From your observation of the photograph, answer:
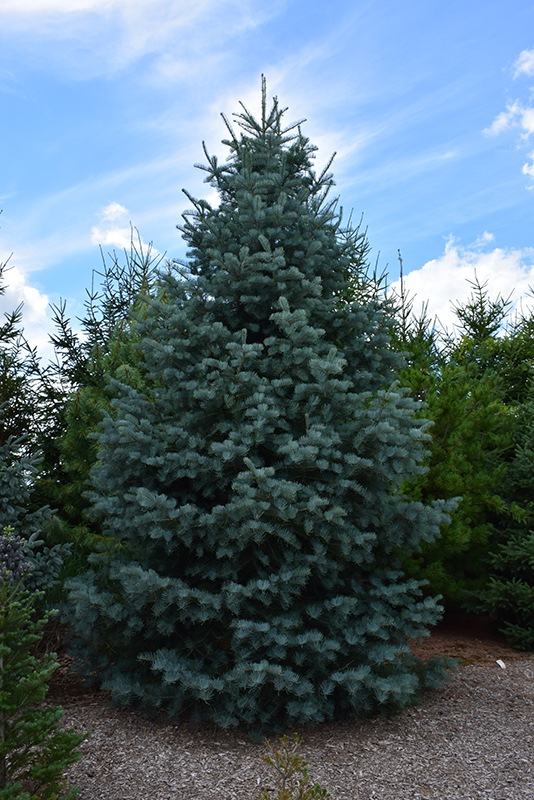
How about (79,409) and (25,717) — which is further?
(79,409)

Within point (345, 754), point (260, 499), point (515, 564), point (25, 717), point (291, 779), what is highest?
point (260, 499)

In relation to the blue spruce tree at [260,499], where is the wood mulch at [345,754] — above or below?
below

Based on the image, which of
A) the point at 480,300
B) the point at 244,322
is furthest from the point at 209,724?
the point at 480,300

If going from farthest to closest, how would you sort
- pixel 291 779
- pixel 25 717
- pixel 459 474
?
1. pixel 459 474
2. pixel 291 779
3. pixel 25 717

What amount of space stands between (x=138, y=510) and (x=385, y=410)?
6.14ft

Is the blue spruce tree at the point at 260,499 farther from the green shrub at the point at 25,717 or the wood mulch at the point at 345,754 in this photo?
the green shrub at the point at 25,717

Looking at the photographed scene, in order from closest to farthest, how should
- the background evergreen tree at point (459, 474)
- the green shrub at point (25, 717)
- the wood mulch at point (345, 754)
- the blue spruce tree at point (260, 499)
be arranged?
the green shrub at point (25, 717)
the wood mulch at point (345, 754)
the blue spruce tree at point (260, 499)
the background evergreen tree at point (459, 474)

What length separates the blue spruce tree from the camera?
3.99 meters

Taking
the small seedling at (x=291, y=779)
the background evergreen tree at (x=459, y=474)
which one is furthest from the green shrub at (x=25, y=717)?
the background evergreen tree at (x=459, y=474)

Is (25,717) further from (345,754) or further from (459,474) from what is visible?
(459,474)

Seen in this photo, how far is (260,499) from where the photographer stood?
3.88m

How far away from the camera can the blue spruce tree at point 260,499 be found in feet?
13.1

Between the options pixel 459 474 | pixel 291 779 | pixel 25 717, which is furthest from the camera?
pixel 459 474

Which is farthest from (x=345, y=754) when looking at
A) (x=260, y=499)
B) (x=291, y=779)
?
(x=260, y=499)
